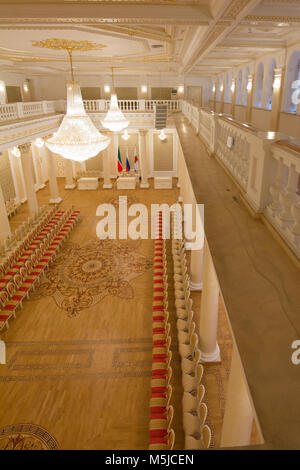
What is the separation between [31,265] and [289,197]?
852 cm

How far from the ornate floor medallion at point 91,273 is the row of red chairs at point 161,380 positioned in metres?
1.58

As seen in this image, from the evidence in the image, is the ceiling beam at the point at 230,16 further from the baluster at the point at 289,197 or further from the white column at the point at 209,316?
the white column at the point at 209,316

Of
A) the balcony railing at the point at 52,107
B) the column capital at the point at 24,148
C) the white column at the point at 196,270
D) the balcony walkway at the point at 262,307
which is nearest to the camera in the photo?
the balcony walkway at the point at 262,307

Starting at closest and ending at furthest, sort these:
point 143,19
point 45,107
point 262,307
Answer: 1. point 262,307
2. point 143,19
3. point 45,107

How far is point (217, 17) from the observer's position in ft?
16.3

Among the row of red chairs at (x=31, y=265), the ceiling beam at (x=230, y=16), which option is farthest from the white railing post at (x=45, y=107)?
the ceiling beam at (x=230, y=16)

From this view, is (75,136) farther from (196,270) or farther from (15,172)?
(15,172)

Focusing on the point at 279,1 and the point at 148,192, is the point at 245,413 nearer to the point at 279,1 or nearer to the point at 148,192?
the point at 279,1

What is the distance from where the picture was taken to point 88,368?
6.48 meters

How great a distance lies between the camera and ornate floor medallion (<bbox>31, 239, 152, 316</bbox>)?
8906mm

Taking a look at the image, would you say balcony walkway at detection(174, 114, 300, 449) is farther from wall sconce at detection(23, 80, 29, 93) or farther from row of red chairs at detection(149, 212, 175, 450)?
wall sconce at detection(23, 80, 29, 93)

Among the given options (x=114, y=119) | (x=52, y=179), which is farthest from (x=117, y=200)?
(x=114, y=119)

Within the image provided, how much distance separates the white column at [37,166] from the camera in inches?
731
